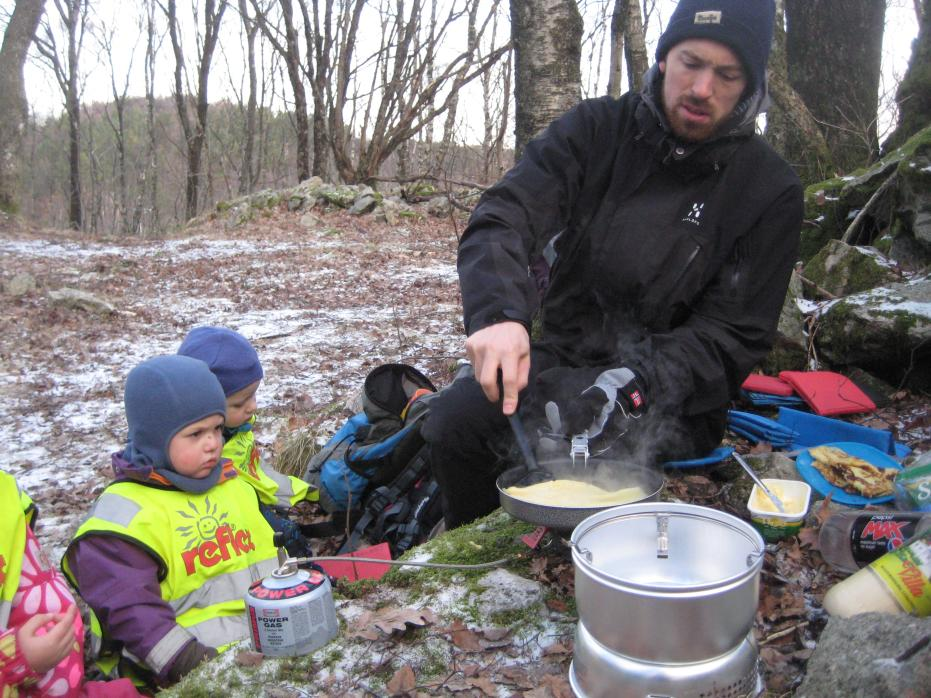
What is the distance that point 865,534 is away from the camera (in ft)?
7.13

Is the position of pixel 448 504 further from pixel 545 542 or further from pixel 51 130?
pixel 51 130

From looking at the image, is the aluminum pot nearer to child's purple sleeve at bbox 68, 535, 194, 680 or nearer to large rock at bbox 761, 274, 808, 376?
child's purple sleeve at bbox 68, 535, 194, 680

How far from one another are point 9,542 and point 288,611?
899 mm

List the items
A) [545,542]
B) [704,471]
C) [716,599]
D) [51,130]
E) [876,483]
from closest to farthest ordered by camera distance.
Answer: [716,599], [545,542], [876,483], [704,471], [51,130]

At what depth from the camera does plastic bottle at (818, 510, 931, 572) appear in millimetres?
2123

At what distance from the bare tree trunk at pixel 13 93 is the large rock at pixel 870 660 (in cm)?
1774

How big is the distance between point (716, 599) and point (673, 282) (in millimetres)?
1562

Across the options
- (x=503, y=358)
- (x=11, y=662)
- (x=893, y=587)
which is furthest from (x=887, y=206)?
(x=11, y=662)

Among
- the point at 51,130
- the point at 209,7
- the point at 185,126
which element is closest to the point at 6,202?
the point at 185,126

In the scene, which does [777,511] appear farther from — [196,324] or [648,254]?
[196,324]

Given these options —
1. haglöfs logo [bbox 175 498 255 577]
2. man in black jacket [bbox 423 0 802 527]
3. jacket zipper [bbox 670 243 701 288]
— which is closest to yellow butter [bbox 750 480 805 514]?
man in black jacket [bbox 423 0 802 527]

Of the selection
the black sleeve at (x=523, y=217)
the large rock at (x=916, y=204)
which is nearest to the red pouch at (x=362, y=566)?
the black sleeve at (x=523, y=217)

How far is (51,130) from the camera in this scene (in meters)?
39.3

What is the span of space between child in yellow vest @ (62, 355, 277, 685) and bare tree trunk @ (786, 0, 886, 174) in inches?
297
